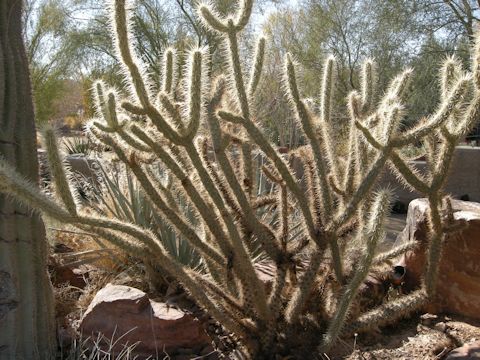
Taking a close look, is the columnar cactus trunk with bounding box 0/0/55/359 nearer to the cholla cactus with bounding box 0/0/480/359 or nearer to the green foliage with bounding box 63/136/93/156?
the cholla cactus with bounding box 0/0/480/359

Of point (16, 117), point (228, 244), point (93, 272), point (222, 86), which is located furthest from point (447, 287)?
point (16, 117)

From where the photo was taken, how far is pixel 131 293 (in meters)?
3.40

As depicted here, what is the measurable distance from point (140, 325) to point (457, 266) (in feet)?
6.99

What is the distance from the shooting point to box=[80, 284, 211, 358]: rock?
3264mm

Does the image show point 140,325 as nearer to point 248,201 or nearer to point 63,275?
point 248,201

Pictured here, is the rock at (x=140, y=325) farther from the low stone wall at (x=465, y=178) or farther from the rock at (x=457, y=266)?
the low stone wall at (x=465, y=178)

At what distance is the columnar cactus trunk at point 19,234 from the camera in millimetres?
2895

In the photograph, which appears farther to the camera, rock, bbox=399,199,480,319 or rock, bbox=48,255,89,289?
rock, bbox=48,255,89,289

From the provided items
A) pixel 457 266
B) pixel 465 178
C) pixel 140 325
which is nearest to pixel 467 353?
pixel 457 266

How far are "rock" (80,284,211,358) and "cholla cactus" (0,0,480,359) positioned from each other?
0.82 feet

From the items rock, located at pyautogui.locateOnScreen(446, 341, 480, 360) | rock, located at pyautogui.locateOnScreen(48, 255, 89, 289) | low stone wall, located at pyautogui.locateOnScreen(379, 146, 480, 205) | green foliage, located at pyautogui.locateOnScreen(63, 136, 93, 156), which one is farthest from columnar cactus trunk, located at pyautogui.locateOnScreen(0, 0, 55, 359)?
green foliage, located at pyautogui.locateOnScreen(63, 136, 93, 156)

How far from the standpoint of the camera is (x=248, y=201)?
129 inches

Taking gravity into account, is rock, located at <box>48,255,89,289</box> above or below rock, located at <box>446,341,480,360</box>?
above

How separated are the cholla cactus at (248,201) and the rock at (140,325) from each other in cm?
25
